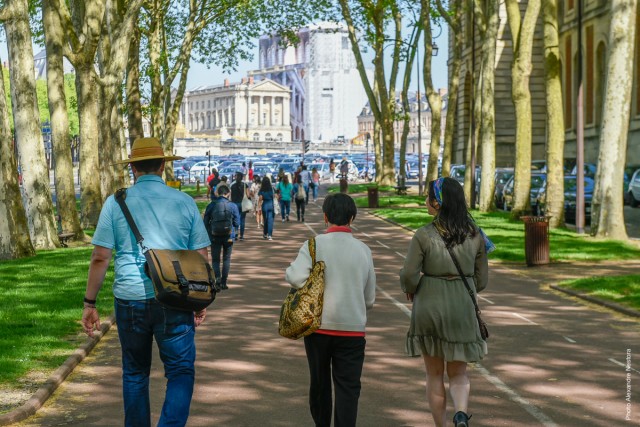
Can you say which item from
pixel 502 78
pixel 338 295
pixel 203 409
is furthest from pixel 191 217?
pixel 502 78

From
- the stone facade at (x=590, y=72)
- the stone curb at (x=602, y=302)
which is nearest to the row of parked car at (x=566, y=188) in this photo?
the stone facade at (x=590, y=72)

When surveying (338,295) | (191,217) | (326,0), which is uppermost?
(326,0)

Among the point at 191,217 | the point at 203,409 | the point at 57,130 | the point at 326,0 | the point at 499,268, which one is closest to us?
the point at 191,217

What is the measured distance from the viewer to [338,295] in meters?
6.59

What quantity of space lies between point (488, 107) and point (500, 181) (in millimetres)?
8141

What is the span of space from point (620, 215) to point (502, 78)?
120 ft

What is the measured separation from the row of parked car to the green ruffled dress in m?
25.0

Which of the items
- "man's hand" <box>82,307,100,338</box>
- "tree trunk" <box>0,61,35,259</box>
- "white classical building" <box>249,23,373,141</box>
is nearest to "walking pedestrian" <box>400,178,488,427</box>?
"man's hand" <box>82,307,100,338</box>

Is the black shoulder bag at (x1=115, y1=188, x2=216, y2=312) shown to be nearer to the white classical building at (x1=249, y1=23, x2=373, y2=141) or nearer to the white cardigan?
the white cardigan

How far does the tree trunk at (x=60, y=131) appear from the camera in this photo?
83.3ft

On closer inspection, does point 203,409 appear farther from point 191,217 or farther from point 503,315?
point 503,315

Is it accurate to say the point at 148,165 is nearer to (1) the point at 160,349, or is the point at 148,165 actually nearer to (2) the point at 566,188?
(1) the point at 160,349

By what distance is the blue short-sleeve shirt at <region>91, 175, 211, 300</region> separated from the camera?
6.29 meters

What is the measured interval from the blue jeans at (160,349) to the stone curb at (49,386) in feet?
5.60
